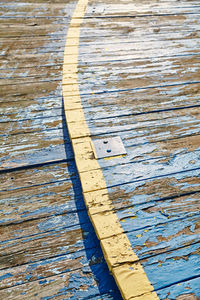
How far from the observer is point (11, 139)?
7.79 ft

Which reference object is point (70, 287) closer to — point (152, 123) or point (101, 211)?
point (101, 211)

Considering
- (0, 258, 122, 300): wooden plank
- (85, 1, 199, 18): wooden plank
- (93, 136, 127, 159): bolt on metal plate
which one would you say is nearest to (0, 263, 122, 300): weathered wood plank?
(0, 258, 122, 300): wooden plank

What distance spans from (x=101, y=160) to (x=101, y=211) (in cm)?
50

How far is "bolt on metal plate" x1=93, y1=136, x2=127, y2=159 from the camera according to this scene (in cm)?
220

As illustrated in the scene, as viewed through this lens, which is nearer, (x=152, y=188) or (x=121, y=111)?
(x=152, y=188)

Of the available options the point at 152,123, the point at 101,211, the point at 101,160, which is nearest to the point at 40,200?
the point at 101,211

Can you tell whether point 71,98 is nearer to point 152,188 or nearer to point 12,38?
point 152,188

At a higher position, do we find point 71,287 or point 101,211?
point 101,211

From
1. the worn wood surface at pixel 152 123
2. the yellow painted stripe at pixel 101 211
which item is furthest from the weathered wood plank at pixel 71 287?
the worn wood surface at pixel 152 123

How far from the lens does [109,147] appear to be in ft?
7.38

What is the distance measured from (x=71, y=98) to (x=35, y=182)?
1122mm

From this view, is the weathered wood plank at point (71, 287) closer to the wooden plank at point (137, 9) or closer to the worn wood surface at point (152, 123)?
the worn wood surface at point (152, 123)

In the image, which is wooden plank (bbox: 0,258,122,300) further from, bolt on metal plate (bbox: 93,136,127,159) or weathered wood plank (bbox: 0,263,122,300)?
bolt on metal plate (bbox: 93,136,127,159)

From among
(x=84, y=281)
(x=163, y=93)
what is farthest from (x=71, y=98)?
(x=84, y=281)
